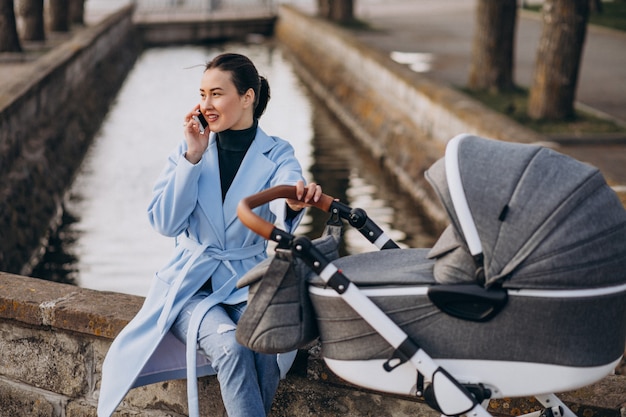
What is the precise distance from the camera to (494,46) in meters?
14.3

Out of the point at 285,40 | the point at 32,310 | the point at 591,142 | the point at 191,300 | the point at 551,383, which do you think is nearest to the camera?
the point at 551,383

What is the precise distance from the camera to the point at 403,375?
9.78ft

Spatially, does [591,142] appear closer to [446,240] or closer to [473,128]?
[473,128]

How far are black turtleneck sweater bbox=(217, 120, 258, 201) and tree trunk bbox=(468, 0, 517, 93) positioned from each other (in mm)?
10970

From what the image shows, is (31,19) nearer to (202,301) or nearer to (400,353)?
(202,301)

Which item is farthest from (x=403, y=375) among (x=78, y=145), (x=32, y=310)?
(x=78, y=145)

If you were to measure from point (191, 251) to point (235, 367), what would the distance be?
1.70 ft

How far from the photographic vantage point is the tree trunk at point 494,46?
1424 centimetres

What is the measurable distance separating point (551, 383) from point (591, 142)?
8.08 metres

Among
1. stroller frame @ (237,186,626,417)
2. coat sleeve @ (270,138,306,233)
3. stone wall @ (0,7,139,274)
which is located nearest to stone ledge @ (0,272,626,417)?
coat sleeve @ (270,138,306,233)

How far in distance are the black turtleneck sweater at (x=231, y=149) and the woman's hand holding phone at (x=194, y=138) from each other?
171 millimetres

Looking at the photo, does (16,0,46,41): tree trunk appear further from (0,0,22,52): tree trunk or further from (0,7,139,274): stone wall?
(0,0,22,52): tree trunk

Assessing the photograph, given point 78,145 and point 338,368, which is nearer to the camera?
point 338,368

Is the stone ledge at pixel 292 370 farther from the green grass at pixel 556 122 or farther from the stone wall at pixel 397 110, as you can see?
the green grass at pixel 556 122
